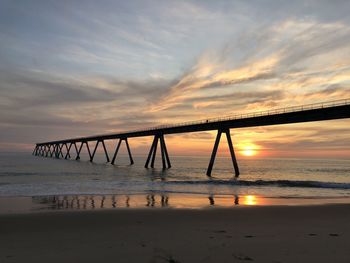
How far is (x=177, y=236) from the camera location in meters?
7.21

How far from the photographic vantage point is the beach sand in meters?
5.62

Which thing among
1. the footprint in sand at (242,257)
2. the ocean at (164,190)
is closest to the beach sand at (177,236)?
the footprint in sand at (242,257)

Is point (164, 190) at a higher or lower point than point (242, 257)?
lower

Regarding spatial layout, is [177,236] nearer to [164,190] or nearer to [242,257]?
[242,257]

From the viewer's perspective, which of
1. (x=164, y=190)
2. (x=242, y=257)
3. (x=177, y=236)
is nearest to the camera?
(x=242, y=257)

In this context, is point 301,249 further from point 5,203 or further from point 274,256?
point 5,203

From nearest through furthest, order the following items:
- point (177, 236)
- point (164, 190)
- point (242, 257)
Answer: point (242, 257) < point (177, 236) < point (164, 190)

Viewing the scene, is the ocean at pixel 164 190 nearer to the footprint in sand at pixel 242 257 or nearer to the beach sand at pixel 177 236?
the beach sand at pixel 177 236

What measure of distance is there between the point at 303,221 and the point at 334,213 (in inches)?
88.5

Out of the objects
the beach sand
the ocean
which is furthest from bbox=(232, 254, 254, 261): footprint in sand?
the ocean

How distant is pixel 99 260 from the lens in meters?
5.39

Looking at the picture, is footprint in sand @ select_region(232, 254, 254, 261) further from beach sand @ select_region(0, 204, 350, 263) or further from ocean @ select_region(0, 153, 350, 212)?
ocean @ select_region(0, 153, 350, 212)

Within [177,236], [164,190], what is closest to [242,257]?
[177,236]

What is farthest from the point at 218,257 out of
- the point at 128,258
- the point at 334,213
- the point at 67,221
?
the point at 334,213
